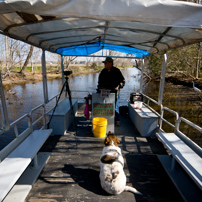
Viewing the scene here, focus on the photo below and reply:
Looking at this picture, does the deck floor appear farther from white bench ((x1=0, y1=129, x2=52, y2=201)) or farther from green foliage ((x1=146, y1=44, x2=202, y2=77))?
green foliage ((x1=146, y1=44, x2=202, y2=77))

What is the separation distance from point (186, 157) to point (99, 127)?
A: 7.03 ft

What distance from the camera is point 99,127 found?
4.13 meters

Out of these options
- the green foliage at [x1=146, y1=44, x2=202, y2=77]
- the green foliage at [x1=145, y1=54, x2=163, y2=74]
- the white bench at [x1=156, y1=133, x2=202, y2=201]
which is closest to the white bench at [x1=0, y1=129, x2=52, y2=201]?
the white bench at [x1=156, y1=133, x2=202, y2=201]

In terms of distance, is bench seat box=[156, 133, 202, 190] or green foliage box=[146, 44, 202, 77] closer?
bench seat box=[156, 133, 202, 190]

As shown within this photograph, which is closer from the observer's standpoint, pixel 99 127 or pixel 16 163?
pixel 16 163

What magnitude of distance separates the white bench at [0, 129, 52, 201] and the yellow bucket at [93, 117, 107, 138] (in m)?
1.39

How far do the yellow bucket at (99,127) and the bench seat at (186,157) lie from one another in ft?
4.80

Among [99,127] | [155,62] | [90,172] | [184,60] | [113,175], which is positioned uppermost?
[155,62]

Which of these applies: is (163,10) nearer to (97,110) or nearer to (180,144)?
(180,144)

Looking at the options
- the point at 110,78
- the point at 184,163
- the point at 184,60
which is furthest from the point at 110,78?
the point at 184,60

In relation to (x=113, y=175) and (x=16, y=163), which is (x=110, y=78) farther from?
(x=16, y=163)

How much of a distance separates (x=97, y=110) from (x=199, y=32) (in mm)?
2871

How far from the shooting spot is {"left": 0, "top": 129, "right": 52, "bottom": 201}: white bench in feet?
6.44

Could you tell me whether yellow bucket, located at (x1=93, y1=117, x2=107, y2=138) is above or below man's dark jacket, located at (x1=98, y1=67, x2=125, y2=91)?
below
